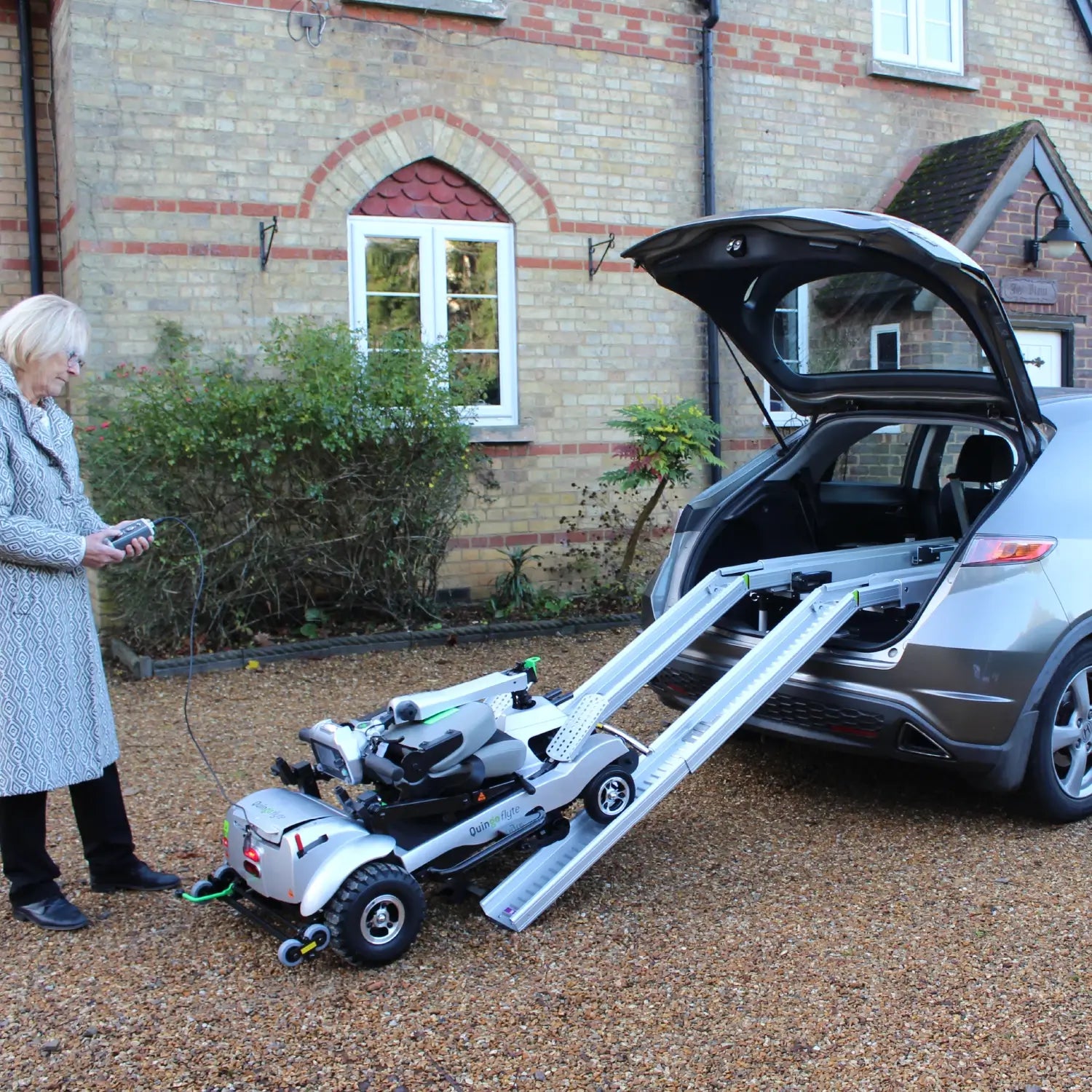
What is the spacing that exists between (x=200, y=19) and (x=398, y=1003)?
8152 millimetres

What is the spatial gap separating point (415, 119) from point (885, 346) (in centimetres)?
481

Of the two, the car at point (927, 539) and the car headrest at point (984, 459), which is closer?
the car at point (927, 539)

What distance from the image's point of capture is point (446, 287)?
10.1 m

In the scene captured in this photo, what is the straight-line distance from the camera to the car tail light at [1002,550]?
446cm

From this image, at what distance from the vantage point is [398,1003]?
3348mm

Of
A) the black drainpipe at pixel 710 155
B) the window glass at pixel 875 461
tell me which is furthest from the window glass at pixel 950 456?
the black drainpipe at pixel 710 155

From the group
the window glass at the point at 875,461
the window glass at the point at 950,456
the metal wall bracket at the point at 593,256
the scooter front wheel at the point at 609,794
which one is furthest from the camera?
the metal wall bracket at the point at 593,256

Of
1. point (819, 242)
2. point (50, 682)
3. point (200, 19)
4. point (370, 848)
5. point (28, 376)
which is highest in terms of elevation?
point (200, 19)

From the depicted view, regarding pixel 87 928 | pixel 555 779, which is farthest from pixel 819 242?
pixel 87 928

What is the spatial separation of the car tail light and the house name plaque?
748 cm

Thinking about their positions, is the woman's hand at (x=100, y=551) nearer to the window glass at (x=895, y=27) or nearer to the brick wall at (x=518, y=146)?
the brick wall at (x=518, y=146)

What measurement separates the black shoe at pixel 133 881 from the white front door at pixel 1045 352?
32.7 feet

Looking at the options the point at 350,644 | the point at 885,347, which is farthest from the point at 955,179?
the point at 350,644

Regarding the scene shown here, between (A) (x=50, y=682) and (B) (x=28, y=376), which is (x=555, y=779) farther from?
(B) (x=28, y=376)
